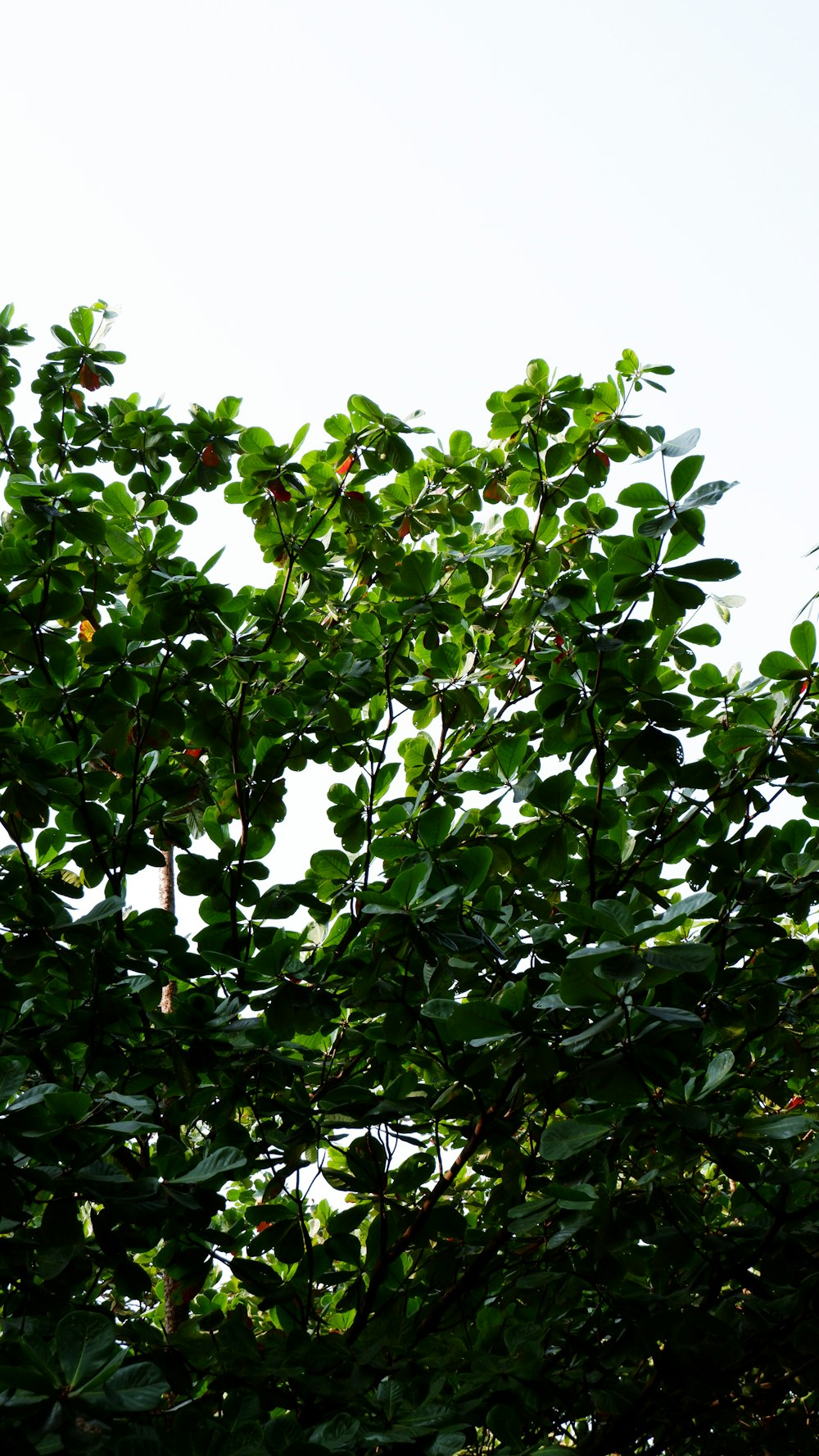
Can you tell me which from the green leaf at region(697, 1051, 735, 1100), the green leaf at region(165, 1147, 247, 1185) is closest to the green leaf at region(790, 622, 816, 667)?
the green leaf at region(697, 1051, 735, 1100)

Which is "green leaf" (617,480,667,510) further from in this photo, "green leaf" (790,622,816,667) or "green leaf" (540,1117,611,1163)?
"green leaf" (540,1117,611,1163)

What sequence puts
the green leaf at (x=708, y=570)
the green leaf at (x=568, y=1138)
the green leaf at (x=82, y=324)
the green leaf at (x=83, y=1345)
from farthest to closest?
1. the green leaf at (x=82, y=324)
2. the green leaf at (x=708, y=570)
3. the green leaf at (x=568, y=1138)
4. the green leaf at (x=83, y=1345)

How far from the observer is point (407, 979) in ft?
8.84

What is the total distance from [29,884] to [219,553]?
1.03m

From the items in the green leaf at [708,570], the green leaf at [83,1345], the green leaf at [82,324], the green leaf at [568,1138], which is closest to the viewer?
the green leaf at [83,1345]

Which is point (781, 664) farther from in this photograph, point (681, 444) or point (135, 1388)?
point (135, 1388)

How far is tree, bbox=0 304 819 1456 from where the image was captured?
2.22m

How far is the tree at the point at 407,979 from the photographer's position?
2.22 meters

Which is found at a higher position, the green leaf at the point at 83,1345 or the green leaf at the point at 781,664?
the green leaf at the point at 781,664

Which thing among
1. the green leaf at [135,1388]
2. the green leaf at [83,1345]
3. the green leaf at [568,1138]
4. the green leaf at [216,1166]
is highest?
the green leaf at [216,1166]

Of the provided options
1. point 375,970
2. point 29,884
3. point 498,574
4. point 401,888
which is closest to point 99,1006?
point 29,884

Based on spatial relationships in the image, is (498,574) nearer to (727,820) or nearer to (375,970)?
(727,820)

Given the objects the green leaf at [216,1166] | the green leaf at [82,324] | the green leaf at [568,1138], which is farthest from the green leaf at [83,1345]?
the green leaf at [82,324]

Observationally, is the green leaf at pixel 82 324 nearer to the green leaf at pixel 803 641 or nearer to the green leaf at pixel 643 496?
the green leaf at pixel 643 496
